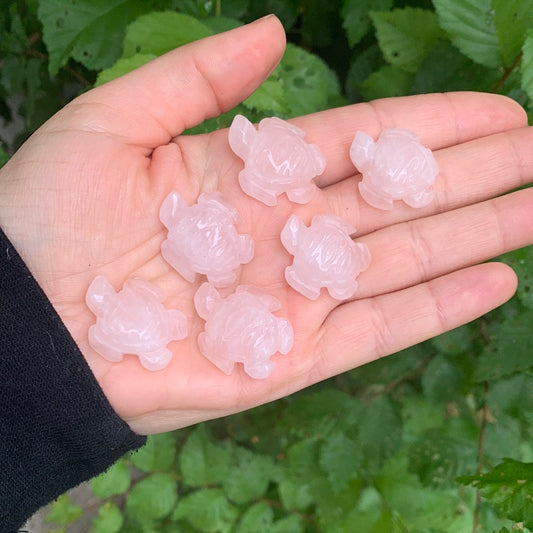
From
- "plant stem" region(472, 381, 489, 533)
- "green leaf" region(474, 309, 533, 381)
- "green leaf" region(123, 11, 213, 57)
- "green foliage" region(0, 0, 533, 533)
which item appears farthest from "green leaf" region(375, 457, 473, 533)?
"green leaf" region(123, 11, 213, 57)

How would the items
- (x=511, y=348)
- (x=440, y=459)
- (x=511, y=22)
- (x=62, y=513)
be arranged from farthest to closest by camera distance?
1. (x=62, y=513)
2. (x=440, y=459)
3. (x=511, y=348)
4. (x=511, y=22)

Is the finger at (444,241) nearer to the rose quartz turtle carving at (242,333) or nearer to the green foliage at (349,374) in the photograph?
the green foliage at (349,374)

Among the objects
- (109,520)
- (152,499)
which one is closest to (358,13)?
(152,499)

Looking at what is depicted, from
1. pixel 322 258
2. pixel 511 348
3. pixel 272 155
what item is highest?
pixel 272 155

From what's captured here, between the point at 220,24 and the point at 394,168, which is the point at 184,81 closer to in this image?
the point at 220,24

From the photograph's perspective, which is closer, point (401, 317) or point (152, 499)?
point (401, 317)

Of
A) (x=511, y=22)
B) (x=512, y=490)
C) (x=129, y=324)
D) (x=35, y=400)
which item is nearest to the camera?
(x=512, y=490)

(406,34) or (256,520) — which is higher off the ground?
(406,34)

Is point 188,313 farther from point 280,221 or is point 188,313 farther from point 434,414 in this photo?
point 434,414
